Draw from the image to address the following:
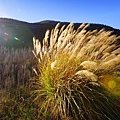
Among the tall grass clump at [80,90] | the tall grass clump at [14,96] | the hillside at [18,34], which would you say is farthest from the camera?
the hillside at [18,34]

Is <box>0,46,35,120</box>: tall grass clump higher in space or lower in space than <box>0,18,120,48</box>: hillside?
lower

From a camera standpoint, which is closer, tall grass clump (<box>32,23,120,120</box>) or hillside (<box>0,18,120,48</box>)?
tall grass clump (<box>32,23,120,120</box>)

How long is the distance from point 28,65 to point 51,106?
217 cm

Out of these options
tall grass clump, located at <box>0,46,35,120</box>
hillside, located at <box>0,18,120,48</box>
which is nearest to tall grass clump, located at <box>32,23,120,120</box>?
tall grass clump, located at <box>0,46,35,120</box>

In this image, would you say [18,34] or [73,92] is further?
[18,34]

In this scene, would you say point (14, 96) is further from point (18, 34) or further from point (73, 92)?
point (18, 34)

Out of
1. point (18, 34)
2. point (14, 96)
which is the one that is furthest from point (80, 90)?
point (18, 34)

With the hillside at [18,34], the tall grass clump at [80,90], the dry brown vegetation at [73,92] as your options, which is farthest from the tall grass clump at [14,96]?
the hillside at [18,34]

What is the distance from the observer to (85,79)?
3.68 metres

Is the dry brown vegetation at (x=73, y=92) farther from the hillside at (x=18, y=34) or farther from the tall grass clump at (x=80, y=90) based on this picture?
the hillside at (x=18, y=34)

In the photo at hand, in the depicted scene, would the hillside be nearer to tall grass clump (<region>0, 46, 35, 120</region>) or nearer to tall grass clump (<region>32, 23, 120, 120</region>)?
tall grass clump (<region>0, 46, 35, 120</region>)

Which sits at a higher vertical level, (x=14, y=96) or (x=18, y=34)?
(x=18, y=34)

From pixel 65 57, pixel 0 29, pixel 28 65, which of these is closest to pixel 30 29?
pixel 0 29

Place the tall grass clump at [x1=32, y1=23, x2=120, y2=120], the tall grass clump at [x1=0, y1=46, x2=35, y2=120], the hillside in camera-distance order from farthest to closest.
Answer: the hillside, the tall grass clump at [x1=0, y1=46, x2=35, y2=120], the tall grass clump at [x1=32, y1=23, x2=120, y2=120]
